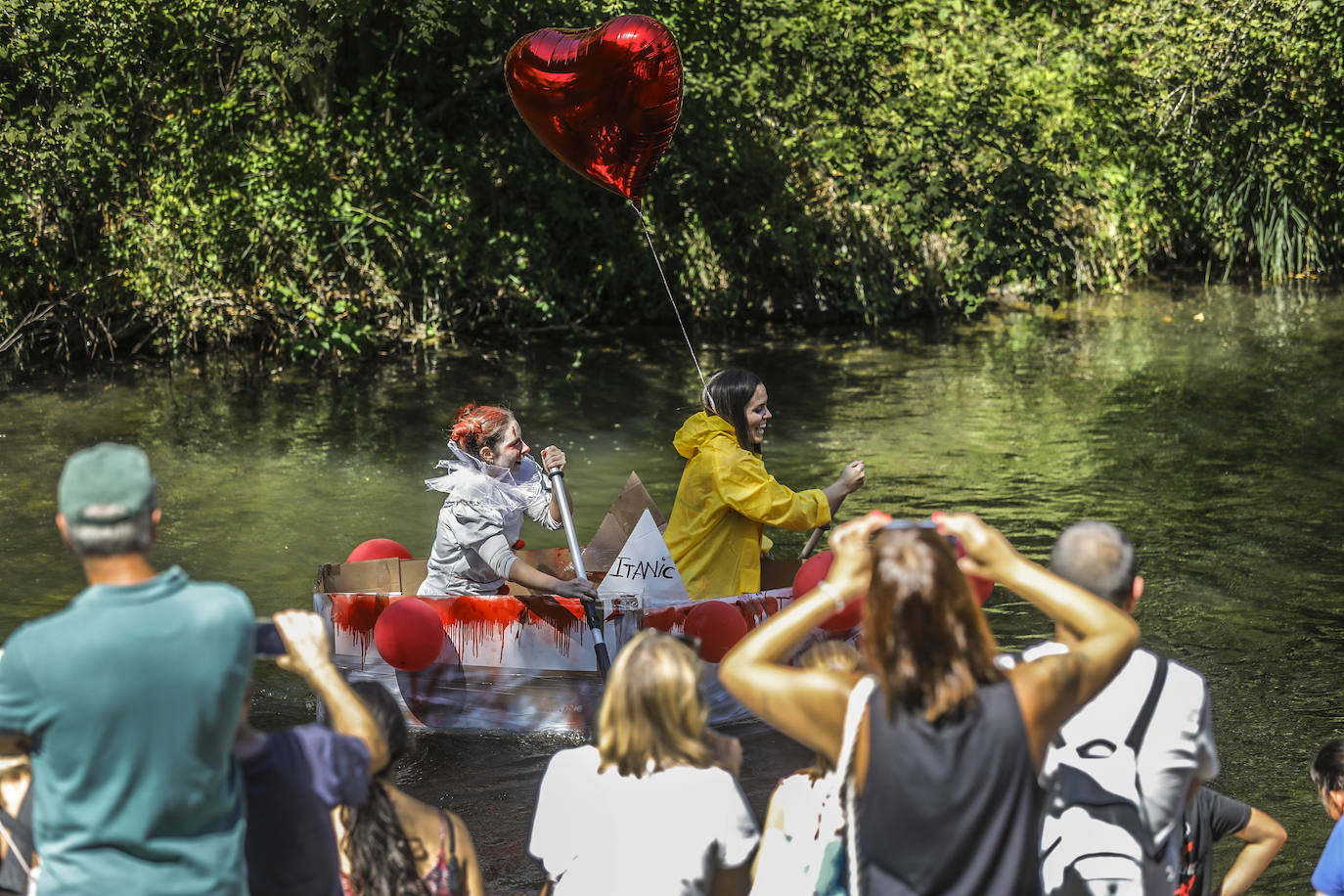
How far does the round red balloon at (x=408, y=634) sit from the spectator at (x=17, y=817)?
282cm

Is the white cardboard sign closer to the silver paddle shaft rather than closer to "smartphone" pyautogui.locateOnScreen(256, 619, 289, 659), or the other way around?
the silver paddle shaft

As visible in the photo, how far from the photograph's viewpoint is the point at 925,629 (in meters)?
2.77

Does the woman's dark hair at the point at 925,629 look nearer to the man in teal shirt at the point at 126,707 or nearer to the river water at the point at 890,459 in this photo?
the river water at the point at 890,459

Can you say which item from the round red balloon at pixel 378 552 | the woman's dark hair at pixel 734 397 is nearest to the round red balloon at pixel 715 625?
the woman's dark hair at pixel 734 397

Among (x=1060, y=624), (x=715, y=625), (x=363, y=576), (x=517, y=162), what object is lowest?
(x=715, y=625)

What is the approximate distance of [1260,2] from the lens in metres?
18.6

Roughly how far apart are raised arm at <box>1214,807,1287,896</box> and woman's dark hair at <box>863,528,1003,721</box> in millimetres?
1612

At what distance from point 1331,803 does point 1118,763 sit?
0.99 meters

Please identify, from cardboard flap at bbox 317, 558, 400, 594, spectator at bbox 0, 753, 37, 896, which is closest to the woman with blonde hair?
spectator at bbox 0, 753, 37, 896

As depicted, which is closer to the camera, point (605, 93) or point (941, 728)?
point (941, 728)

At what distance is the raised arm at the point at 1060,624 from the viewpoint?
2.82m

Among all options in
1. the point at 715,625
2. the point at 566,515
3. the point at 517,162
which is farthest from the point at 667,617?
the point at 517,162

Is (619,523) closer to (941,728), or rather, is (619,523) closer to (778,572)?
(778,572)

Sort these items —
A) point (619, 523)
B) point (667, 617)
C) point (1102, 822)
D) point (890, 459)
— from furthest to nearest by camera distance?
point (890, 459)
point (619, 523)
point (667, 617)
point (1102, 822)
